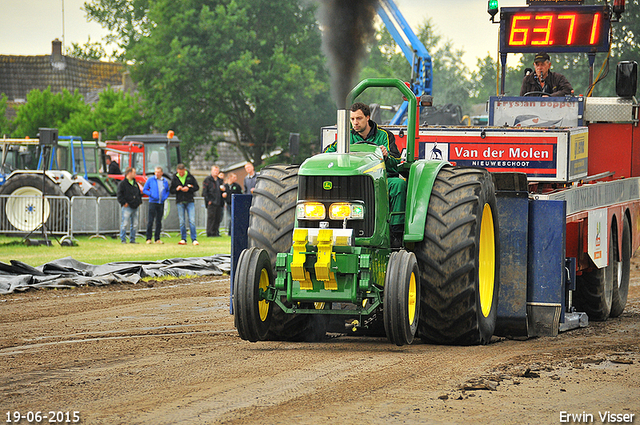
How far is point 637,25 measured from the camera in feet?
162

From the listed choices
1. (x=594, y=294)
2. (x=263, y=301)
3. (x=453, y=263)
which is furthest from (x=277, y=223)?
(x=594, y=294)

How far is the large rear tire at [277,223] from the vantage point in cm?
728

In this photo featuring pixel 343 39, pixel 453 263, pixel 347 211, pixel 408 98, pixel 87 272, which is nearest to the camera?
pixel 347 211

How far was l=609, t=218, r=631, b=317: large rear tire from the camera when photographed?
35.9 feet

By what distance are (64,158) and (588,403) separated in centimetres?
2283

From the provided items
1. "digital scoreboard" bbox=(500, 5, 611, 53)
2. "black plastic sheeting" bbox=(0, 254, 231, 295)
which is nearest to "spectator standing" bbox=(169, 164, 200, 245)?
"black plastic sheeting" bbox=(0, 254, 231, 295)

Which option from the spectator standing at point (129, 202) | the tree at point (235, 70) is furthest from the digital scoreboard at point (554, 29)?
the tree at point (235, 70)

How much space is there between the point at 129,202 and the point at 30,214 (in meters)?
2.57

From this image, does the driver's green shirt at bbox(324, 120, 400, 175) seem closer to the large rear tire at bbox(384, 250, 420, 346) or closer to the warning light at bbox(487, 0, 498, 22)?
the large rear tire at bbox(384, 250, 420, 346)

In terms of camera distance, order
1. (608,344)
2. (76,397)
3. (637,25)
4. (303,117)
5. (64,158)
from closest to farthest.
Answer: (76,397), (608,344), (64,158), (303,117), (637,25)

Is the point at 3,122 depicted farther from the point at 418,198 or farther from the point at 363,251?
the point at 363,251

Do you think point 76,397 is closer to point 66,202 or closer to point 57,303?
point 57,303

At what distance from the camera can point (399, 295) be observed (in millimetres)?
6734

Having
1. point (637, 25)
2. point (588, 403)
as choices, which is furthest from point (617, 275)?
point (637, 25)
